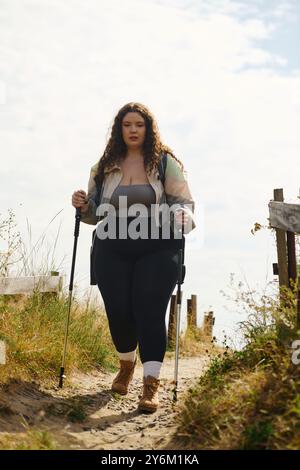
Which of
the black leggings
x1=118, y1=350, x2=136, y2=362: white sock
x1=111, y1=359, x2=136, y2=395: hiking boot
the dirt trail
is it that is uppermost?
the black leggings

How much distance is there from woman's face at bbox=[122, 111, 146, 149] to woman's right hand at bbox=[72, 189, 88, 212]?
2.35 feet

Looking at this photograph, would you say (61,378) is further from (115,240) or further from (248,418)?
(248,418)

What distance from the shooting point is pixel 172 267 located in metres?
5.80

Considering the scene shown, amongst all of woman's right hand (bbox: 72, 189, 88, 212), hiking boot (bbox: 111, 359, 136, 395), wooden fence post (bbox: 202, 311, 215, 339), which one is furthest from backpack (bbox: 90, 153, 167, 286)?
wooden fence post (bbox: 202, 311, 215, 339)

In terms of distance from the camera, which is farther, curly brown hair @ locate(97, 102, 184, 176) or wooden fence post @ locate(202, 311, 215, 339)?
wooden fence post @ locate(202, 311, 215, 339)

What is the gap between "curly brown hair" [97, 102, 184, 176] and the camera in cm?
596

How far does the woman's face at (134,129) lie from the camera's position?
235 inches

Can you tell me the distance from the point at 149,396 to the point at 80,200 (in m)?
1.96

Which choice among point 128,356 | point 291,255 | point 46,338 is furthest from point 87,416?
point 291,255

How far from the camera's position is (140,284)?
571 centimetres

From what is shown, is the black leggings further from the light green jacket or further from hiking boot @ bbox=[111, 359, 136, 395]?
hiking boot @ bbox=[111, 359, 136, 395]

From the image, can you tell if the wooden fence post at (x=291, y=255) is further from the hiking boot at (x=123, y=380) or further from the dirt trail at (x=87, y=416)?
the hiking boot at (x=123, y=380)

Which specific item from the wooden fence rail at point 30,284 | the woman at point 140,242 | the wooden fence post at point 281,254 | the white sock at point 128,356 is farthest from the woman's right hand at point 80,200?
the wooden fence post at point 281,254
